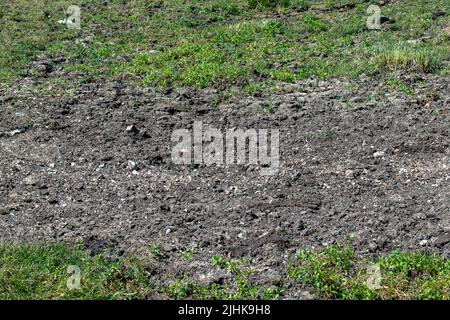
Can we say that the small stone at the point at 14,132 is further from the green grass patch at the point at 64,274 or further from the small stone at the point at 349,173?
the small stone at the point at 349,173

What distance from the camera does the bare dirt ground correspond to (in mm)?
5852

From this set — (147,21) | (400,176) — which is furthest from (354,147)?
(147,21)

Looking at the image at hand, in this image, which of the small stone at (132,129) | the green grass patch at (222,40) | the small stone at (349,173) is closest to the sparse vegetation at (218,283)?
the small stone at (349,173)

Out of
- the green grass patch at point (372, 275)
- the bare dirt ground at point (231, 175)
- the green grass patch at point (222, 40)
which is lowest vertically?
the green grass patch at point (372, 275)

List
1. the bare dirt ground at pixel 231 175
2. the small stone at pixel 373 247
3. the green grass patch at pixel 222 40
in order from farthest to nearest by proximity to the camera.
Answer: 1. the green grass patch at pixel 222 40
2. the bare dirt ground at pixel 231 175
3. the small stone at pixel 373 247

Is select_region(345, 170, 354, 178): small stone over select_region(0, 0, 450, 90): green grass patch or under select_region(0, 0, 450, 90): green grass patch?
Result: under

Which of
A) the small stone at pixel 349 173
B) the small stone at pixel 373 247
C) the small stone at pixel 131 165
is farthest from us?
the small stone at pixel 131 165

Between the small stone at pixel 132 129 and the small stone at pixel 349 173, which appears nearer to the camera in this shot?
the small stone at pixel 349 173

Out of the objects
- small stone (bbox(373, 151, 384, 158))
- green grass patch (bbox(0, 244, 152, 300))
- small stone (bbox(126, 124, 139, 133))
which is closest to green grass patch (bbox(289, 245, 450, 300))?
green grass patch (bbox(0, 244, 152, 300))

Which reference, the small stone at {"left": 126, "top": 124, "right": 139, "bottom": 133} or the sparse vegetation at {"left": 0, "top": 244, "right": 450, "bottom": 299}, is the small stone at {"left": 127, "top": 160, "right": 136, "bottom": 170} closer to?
the small stone at {"left": 126, "top": 124, "right": 139, "bottom": 133}

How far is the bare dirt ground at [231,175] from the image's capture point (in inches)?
230

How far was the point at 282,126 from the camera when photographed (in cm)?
782

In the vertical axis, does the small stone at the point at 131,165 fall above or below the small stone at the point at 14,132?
below

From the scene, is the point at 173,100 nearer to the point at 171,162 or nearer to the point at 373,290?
the point at 171,162
